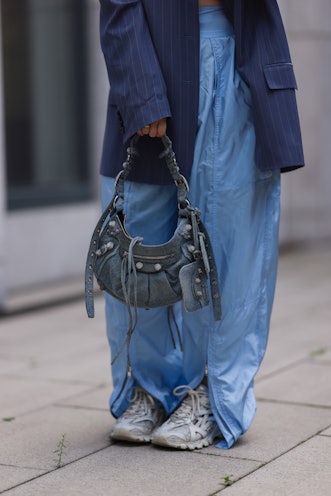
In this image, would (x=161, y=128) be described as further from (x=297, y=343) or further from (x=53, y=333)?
(x=53, y=333)

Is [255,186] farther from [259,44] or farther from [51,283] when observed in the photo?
[51,283]

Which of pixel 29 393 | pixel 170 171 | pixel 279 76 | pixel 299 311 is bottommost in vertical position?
Answer: pixel 299 311

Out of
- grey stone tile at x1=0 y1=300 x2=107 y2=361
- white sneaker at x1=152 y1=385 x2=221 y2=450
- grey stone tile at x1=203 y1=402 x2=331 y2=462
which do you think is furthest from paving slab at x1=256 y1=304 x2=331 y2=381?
white sneaker at x1=152 y1=385 x2=221 y2=450

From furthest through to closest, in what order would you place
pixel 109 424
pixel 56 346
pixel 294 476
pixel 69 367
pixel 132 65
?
pixel 56 346, pixel 69 367, pixel 109 424, pixel 132 65, pixel 294 476

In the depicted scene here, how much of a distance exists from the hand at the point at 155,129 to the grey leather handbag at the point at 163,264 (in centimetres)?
3

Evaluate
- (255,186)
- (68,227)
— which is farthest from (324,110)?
(255,186)

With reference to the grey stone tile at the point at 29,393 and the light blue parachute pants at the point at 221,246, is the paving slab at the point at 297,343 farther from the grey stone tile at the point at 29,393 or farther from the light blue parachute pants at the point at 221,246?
the light blue parachute pants at the point at 221,246

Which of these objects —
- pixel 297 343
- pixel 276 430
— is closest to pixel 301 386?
pixel 276 430

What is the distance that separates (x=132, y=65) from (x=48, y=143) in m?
5.03

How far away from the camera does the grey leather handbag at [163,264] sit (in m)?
3.33

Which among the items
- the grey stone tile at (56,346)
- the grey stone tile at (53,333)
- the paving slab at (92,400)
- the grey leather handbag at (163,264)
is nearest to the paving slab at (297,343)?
the paving slab at (92,400)

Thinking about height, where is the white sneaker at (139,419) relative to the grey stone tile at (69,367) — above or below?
above

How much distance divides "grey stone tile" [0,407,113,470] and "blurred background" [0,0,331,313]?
8.78 ft

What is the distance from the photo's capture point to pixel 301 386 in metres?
4.54
